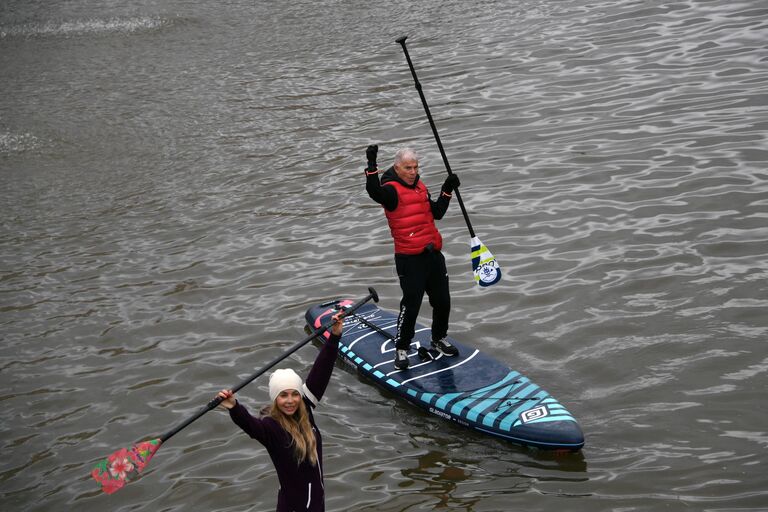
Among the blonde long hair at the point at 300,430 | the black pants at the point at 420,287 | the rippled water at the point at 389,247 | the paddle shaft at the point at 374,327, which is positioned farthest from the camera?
the paddle shaft at the point at 374,327

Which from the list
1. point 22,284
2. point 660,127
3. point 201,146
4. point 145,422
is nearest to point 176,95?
point 201,146

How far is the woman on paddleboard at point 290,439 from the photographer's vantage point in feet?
18.7

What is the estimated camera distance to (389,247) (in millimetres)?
12086

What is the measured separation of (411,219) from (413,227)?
0.08 meters

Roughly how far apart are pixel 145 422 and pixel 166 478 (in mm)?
1072

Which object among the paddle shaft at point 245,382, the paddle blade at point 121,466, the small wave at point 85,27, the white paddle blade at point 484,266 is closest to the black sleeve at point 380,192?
the paddle shaft at point 245,382

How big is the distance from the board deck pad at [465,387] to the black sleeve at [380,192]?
5.52ft

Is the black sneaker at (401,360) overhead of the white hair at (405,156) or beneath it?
beneath

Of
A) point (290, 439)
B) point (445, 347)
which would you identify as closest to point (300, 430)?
point (290, 439)

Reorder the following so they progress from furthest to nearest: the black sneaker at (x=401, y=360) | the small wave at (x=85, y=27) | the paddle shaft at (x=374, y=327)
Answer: the small wave at (x=85, y=27)
the paddle shaft at (x=374, y=327)
the black sneaker at (x=401, y=360)

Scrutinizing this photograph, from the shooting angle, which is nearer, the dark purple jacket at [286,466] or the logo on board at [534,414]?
the dark purple jacket at [286,466]

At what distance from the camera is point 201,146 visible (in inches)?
667

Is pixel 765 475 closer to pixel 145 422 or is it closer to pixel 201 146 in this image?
pixel 145 422

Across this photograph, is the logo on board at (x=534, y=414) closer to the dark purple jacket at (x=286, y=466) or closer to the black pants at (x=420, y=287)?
the black pants at (x=420, y=287)
